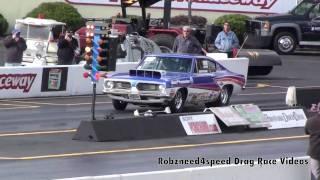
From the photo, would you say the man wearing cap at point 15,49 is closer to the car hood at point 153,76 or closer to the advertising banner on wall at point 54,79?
the advertising banner on wall at point 54,79

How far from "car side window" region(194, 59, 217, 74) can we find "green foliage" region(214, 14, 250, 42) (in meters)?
21.9

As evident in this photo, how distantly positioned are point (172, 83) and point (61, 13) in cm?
2574

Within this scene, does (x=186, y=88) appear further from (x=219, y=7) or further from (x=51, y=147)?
(x=219, y=7)

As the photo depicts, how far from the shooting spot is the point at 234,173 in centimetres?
1112

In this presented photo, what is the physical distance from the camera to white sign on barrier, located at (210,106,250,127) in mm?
20078

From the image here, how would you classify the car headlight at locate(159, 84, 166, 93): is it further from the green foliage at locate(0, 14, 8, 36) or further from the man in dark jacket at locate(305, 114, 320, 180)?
the green foliage at locate(0, 14, 8, 36)

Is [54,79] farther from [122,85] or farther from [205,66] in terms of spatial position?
[205,66]

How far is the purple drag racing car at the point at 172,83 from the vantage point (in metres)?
21.7

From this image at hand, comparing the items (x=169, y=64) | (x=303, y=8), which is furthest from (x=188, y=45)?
(x=303, y=8)

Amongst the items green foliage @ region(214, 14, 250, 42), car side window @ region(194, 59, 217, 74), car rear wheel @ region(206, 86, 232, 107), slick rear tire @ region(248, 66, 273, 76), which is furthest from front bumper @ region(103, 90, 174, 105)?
green foliage @ region(214, 14, 250, 42)

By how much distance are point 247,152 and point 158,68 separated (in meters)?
5.82

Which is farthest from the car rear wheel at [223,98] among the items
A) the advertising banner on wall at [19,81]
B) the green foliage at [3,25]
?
the green foliage at [3,25]

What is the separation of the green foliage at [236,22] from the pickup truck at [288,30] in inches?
201

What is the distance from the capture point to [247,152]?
681 inches
